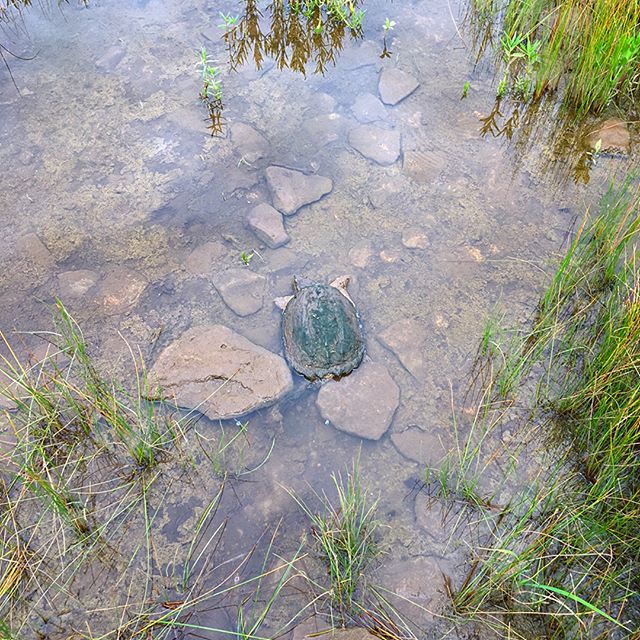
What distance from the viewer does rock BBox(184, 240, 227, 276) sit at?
3.44 meters

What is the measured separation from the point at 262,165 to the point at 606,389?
2.67m

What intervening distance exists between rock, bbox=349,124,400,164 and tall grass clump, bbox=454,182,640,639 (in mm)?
1527

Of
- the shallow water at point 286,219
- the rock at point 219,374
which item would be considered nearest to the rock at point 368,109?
the shallow water at point 286,219

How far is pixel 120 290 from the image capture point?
3328 mm

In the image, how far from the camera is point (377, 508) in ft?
8.35

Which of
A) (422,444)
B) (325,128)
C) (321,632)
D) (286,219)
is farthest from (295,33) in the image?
(321,632)

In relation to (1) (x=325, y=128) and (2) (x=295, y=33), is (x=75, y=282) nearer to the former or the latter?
(1) (x=325, y=128)

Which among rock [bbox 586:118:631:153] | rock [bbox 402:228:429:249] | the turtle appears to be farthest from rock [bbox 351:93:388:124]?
the turtle

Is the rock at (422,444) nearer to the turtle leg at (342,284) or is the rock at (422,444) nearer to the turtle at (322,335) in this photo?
the turtle at (322,335)

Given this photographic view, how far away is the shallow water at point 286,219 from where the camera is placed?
275 centimetres

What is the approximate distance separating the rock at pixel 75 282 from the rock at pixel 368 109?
2312 mm

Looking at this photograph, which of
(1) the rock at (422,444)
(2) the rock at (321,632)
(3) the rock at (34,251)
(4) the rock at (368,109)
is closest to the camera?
(2) the rock at (321,632)

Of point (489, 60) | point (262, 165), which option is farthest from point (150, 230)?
point (489, 60)

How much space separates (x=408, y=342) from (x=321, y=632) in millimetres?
1577
